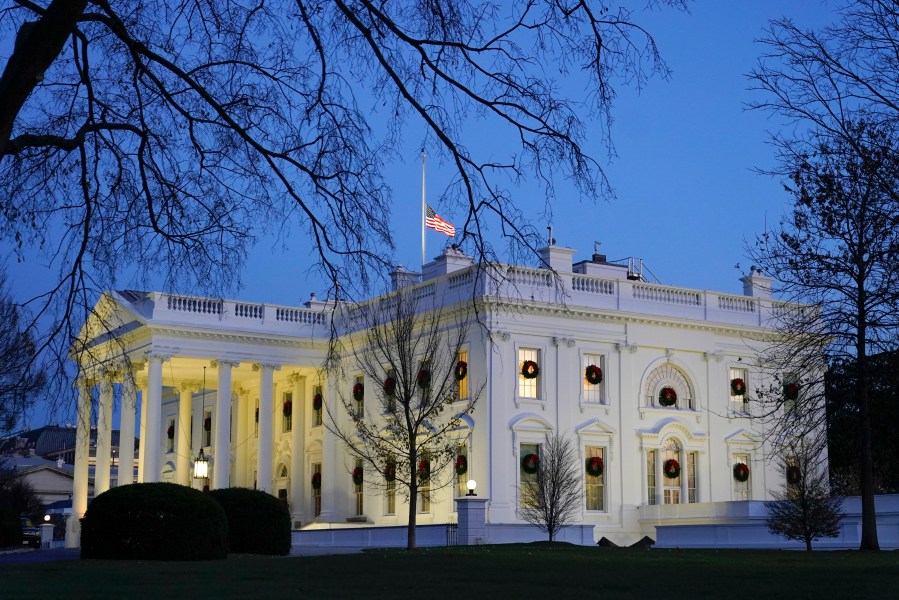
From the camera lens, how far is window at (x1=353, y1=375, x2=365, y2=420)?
171 ft

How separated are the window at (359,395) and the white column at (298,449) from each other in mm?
Result: 4795

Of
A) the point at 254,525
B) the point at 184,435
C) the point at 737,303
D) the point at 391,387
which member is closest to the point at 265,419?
the point at 184,435

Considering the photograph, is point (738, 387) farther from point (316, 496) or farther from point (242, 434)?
point (242, 434)

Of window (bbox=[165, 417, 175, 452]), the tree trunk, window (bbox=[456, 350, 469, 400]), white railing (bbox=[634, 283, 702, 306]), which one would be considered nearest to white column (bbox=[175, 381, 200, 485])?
window (bbox=[165, 417, 175, 452])

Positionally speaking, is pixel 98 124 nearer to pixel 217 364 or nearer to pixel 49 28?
pixel 49 28

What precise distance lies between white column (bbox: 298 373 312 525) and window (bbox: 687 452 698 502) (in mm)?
17703

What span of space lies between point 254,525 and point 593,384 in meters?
21.2

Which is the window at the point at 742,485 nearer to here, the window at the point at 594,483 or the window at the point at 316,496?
the window at the point at 594,483

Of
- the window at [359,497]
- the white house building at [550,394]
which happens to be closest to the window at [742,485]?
the white house building at [550,394]

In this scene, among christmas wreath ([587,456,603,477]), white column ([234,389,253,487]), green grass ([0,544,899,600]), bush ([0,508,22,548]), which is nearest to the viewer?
green grass ([0,544,899,600])

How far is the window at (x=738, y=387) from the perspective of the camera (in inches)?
2010

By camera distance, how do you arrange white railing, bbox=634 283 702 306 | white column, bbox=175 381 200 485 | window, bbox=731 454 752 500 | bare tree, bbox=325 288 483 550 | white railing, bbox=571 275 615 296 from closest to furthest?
1. bare tree, bbox=325 288 483 550
2. white railing, bbox=571 275 615 296
3. white railing, bbox=634 283 702 306
4. window, bbox=731 454 752 500
5. white column, bbox=175 381 200 485

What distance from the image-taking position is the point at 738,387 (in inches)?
2013

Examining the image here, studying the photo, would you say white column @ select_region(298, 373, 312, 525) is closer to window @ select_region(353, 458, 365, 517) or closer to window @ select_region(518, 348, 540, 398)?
window @ select_region(353, 458, 365, 517)
